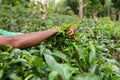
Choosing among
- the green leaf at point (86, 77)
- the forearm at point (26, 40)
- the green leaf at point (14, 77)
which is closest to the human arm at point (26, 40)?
the forearm at point (26, 40)

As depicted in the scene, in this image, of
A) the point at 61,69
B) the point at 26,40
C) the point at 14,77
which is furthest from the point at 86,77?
the point at 26,40

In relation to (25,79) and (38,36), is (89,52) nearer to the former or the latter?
(38,36)

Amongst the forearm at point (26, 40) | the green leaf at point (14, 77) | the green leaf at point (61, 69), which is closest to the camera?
the green leaf at point (61, 69)

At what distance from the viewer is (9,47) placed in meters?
1.92

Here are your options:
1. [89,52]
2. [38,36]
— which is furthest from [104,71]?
[38,36]

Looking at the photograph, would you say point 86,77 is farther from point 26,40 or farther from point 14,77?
point 26,40

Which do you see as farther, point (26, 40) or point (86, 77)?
point (26, 40)

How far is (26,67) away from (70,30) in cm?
58

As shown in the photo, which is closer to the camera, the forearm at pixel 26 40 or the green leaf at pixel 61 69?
the green leaf at pixel 61 69

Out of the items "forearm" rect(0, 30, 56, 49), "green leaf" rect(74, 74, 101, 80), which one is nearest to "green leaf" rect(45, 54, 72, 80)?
"green leaf" rect(74, 74, 101, 80)

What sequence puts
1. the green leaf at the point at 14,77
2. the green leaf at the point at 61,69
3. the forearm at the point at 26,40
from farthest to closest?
1. the forearm at the point at 26,40
2. the green leaf at the point at 14,77
3. the green leaf at the point at 61,69

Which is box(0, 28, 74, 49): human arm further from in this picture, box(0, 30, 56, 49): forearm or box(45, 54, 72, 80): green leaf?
box(45, 54, 72, 80): green leaf

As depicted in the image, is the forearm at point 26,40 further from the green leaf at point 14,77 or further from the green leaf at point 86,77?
the green leaf at point 86,77

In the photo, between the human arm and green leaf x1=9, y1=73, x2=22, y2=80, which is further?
the human arm
